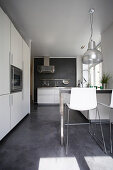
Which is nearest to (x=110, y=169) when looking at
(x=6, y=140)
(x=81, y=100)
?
(x=81, y=100)

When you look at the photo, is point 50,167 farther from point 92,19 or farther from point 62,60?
point 62,60

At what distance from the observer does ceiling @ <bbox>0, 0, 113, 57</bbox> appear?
Answer: 217 cm

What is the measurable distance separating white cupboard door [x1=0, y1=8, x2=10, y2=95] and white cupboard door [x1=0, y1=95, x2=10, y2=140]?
13 centimetres

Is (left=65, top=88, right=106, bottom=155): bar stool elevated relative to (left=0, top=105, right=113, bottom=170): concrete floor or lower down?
elevated

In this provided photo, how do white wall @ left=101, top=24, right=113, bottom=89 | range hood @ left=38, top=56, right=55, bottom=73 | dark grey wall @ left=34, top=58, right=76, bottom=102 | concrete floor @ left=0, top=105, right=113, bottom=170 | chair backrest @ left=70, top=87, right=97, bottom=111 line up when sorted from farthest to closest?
dark grey wall @ left=34, top=58, right=76, bottom=102 < range hood @ left=38, top=56, right=55, bottom=73 < white wall @ left=101, top=24, right=113, bottom=89 < chair backrest @ left=70, top=87, right=97, bottom=111 < concrete floor @ left=0, top=105, right=113, bottom=170

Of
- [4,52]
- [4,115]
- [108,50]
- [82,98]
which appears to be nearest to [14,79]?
[4,52]

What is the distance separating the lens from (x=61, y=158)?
1.44m

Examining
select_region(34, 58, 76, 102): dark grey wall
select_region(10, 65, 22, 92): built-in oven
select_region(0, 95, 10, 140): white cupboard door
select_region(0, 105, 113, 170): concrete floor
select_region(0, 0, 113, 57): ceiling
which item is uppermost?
select_region(0, 0, 113, 57): ceiling

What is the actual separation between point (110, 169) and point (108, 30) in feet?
11.0

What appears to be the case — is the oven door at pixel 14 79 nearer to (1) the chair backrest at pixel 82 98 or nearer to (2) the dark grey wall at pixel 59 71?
(1) the chair backrest at pixel 82 98

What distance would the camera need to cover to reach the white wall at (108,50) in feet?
9.88

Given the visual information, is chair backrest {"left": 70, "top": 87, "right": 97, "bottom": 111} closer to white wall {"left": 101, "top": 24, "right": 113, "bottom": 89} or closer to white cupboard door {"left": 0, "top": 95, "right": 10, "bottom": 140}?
white cupboard door {"left": 0, "top": 95, "right": 10, "bottom": 140}

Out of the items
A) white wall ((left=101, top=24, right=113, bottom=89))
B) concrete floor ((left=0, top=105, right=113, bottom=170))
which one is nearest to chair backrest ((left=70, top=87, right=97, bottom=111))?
concrete floor ((left=0, top=105, right=113, bottom=170))

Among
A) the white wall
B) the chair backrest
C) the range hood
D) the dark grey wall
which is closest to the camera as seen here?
the chair backrest
